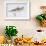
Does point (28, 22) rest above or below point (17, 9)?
below

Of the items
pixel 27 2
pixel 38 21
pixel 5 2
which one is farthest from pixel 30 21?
pixel 5 2

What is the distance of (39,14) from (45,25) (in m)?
0.22

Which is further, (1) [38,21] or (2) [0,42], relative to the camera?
(1) [38,21]

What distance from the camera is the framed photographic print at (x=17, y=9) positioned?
9.89ft

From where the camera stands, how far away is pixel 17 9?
302 cm

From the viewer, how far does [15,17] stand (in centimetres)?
302

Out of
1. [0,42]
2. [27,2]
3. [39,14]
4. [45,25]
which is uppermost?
[27,2]

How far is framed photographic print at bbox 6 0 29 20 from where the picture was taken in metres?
3.02

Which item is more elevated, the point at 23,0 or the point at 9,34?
the point at 23,0

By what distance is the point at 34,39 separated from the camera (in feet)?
9.87

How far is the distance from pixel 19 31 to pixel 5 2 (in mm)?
557

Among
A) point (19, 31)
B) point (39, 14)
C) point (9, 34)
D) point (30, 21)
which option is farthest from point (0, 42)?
point (39, 14)

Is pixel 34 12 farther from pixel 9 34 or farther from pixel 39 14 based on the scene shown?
pixel 9 34

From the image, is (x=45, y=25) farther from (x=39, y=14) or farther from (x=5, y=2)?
(x=5, y=2)
